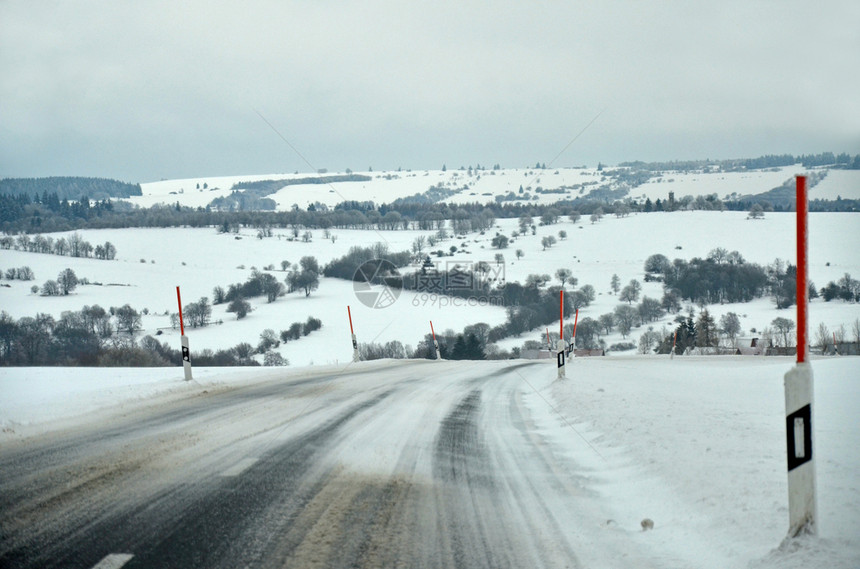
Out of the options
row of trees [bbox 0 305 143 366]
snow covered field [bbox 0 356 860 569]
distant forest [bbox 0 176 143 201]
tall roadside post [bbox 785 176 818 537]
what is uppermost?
distant forest [bbox 0 176 143 201]

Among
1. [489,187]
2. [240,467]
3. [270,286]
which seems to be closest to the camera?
[240,467]

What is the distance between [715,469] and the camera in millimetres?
5496

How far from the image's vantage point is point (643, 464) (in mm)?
6250

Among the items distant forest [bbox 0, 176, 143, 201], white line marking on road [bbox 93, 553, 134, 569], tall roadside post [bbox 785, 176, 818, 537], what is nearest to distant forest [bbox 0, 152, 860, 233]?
distant forest [bbox 0, 176, 143, 201]

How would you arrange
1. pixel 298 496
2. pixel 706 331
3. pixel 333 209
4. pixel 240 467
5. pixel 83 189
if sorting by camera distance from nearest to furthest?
pixel 298 496
pixel 240 467
pixel 706 331
pixel 333 209
pixel 83 189

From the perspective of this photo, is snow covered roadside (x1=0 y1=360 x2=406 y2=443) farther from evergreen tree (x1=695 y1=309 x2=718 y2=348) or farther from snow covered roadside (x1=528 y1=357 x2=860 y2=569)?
evergreen tree (x1=695 y1=309 x2=718 y2=348)

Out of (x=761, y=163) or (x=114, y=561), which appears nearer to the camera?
(x=114, y=561)

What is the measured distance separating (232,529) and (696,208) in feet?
308

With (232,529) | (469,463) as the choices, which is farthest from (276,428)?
(232,529)

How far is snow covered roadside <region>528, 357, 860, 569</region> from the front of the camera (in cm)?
395

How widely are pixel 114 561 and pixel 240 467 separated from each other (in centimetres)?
229

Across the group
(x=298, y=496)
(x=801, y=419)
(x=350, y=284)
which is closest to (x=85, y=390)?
(x=298, y=496)

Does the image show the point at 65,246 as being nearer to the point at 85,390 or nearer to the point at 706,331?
the point at 706,331

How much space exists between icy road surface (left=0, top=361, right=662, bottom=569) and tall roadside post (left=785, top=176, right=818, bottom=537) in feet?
3.16
